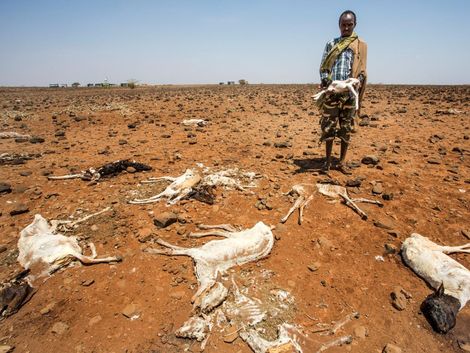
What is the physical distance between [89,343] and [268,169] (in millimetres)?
3959

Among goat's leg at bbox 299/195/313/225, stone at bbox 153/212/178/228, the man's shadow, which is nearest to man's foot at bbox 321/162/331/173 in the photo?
the man's shadow

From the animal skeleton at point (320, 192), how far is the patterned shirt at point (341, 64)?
5.82 feet

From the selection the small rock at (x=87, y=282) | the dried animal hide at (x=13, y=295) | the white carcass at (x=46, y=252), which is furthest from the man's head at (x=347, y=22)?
the dried animal hide at (x=13, y=295)

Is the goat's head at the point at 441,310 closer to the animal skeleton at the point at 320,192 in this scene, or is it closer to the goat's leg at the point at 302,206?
the animal skeleton at the point at 320,192

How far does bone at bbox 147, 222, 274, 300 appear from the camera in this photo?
10.4 ft

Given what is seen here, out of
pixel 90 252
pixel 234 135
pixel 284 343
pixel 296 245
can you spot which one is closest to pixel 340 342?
pixel 284 343

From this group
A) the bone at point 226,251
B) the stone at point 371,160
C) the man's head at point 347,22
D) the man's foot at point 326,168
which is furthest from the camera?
the stone at point 371,160

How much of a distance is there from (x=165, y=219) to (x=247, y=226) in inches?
43.2

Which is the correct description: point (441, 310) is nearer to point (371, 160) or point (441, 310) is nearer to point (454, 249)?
point (454, 249)

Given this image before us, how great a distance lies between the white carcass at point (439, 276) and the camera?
8.71 ft

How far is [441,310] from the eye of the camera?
266 cm

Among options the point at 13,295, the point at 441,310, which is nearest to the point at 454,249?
the point at 441,310

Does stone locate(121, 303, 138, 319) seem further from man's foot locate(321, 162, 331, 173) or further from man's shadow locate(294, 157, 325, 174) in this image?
man's foot locate(321, 162, 331, 173)

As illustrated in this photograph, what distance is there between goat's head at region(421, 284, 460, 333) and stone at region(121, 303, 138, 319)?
8.87 feet
